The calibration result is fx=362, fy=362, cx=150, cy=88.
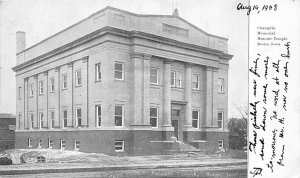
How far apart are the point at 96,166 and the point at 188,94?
4913 millimetres

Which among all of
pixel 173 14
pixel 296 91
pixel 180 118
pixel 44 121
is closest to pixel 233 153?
pixel 180 118

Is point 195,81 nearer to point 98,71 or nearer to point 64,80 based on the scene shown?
point 98,71

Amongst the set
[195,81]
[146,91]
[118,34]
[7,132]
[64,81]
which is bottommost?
Result: [7,132]

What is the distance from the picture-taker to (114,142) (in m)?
13.0

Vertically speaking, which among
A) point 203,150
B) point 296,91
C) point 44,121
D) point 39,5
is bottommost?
point 203,150

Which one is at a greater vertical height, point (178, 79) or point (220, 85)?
point (178, 79)

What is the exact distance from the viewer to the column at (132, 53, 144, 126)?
12.8 m

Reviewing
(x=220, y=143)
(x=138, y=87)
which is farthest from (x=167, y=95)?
(x=220, y=143)

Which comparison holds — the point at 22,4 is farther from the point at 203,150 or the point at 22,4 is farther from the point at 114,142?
the point at 203,150

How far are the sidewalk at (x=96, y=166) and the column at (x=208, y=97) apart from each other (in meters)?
1.78

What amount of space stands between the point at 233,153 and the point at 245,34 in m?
4.46

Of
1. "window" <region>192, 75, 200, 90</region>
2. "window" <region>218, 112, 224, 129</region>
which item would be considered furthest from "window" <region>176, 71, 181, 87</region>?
"window" <region>218, 112, 224, 129</region>

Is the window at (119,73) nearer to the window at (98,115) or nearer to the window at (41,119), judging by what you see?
the window at (98,115)

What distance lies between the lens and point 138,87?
514 inches
